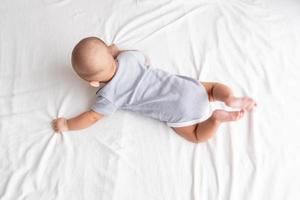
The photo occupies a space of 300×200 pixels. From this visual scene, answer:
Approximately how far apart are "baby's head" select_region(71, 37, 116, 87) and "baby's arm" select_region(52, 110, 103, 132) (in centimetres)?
12

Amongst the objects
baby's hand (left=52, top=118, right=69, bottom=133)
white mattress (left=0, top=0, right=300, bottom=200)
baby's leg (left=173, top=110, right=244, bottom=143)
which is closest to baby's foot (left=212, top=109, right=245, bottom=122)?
baby's leg (left=173, top=110, right=244, bottom=143)

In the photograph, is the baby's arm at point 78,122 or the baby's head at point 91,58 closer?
the baby's head at point 91,58

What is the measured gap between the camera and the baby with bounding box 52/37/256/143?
3.36 feet

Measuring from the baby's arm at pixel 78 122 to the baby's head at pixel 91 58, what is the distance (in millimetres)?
122

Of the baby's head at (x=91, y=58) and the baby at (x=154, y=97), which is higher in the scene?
the baby's head at (x=91, y=58)

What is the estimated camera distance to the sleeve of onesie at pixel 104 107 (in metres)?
1.04

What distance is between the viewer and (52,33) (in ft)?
4.09

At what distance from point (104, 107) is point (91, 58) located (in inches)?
6.7

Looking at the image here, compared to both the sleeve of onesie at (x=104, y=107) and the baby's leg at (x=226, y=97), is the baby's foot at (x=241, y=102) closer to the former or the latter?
the baby's leg at (x=226, y=97)

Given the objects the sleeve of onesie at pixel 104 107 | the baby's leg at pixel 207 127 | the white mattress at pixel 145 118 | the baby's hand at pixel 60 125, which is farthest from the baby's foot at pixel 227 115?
the baby's hand at pixel 60 125

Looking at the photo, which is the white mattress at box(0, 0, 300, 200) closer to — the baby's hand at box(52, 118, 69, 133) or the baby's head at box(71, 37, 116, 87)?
the baby's hand at box(52, 118, 69, 133)

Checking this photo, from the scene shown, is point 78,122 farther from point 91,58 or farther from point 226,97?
point 226,97

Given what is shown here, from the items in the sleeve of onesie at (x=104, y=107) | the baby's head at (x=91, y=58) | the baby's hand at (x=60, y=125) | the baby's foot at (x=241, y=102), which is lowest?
the baby's hand at (x=60, y=125)

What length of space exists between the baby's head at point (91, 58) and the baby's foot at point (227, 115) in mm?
329
